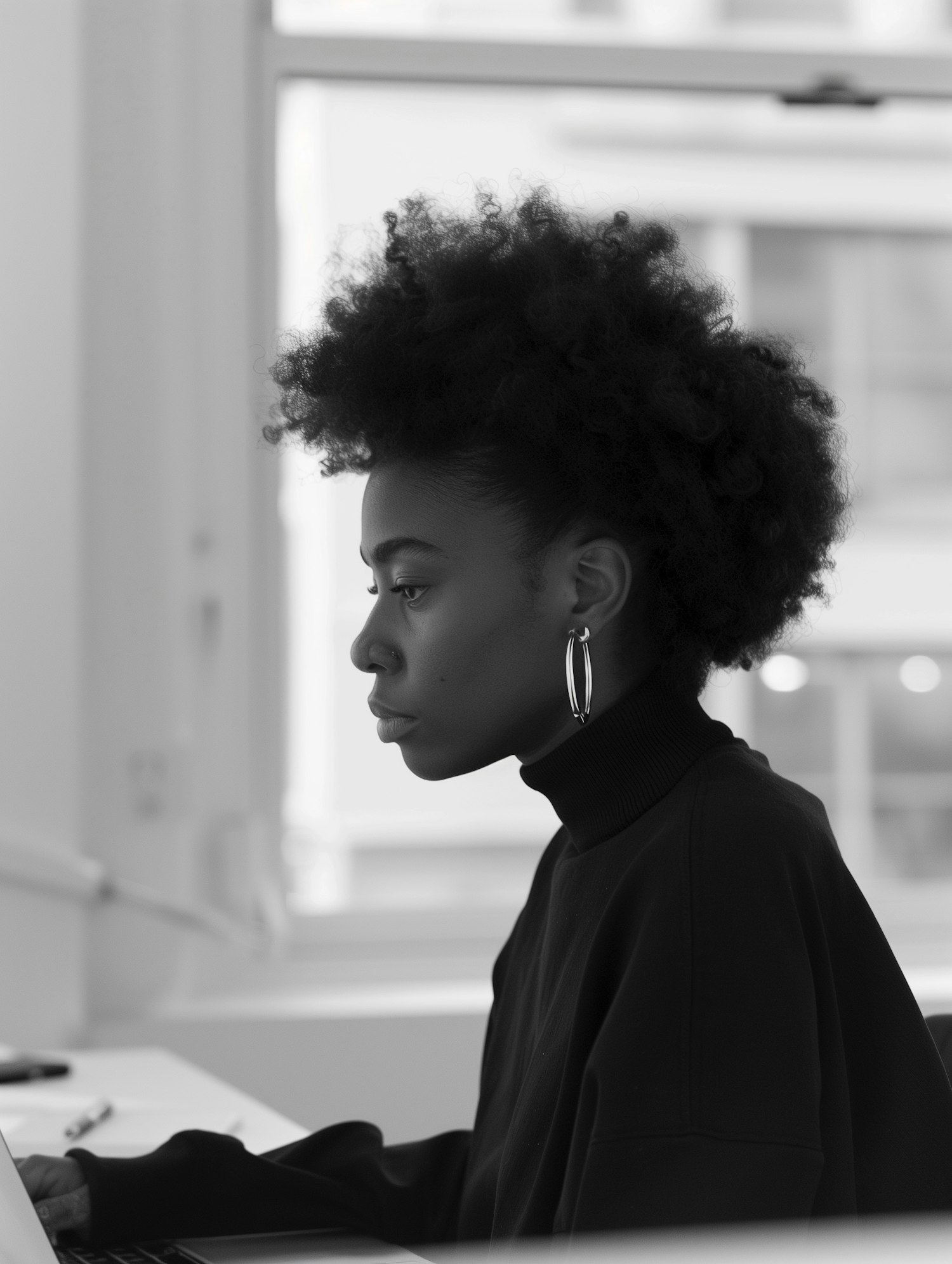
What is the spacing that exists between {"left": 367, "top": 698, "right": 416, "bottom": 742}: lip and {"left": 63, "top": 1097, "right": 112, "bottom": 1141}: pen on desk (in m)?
0.55

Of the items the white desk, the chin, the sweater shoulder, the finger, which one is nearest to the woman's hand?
the finger

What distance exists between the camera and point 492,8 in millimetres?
2547

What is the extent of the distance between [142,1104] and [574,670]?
30.4 inches

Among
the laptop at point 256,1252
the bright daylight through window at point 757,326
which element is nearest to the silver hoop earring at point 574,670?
the laptop at point 256,1252

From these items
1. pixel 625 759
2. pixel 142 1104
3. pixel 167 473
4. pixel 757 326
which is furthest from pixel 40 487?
pixel 625 759

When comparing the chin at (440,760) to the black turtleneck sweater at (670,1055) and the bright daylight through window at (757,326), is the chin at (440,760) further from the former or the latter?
the bright daylight through window at (757,326)

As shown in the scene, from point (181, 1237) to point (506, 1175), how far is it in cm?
24

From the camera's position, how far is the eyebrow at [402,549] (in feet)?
2.99

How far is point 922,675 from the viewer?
3.07 metres

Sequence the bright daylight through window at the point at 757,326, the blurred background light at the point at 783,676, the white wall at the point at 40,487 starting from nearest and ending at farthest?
1. the white wall at the point at 40,487
2. the bright daylight through window at the point at 757,326
3. the blurred background light at the point at 783,676

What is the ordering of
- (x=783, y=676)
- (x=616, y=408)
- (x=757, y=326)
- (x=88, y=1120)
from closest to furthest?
(x=616, y=408) < (x=88, y=1120) < (x=757, y=326) < (x=783, y=676)

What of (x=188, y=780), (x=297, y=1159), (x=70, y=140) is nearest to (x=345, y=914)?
(x=188, y=780)

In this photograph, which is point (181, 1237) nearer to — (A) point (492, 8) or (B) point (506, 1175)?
(B) point (506, 1175)

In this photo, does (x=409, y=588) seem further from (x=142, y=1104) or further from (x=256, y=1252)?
(x=142, y=1104)
